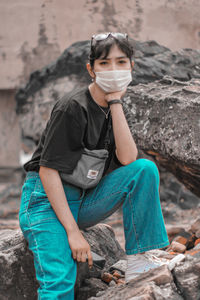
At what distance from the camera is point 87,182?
1.97 metres

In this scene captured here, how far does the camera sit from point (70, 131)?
1.89 metres

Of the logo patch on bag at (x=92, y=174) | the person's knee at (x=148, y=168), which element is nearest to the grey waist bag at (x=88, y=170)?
the logo patch on bag at (x=92, y=174)

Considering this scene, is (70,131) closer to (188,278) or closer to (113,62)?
(113,62)

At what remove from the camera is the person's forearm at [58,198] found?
6.09 feet

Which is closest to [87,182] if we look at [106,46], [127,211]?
[127,211]

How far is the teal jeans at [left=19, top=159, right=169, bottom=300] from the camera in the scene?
1808 mm

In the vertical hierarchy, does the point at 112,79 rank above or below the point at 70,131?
above

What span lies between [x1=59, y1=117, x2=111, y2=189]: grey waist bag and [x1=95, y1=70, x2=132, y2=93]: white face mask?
323mm

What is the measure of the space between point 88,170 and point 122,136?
0.78ft

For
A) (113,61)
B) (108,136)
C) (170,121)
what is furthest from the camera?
(170,121)

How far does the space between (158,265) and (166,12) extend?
511 centimetres

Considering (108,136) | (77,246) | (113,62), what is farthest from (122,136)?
(77,246)

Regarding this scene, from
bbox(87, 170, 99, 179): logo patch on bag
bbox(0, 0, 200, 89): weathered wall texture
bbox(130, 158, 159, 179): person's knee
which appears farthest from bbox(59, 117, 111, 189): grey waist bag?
bbox(0, 0, 200, 89): weathered wall texture

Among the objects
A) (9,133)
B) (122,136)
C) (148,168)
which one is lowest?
(9,133)
